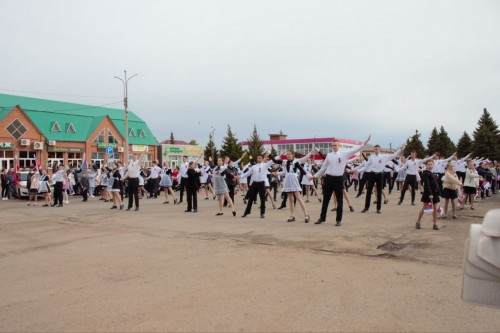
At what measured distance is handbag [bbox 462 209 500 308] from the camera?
212 centimetres

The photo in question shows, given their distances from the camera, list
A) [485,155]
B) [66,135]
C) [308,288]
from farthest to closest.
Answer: [485,155], [66,135], [308,288]

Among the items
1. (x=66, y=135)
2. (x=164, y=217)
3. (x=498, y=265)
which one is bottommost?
(x=164, y=217)

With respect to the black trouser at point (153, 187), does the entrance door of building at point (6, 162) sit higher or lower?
higher

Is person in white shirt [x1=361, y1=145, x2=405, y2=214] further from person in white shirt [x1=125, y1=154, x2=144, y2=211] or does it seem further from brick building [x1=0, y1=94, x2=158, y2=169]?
brick building [x1=0, y1=94, x2=158, y2=169]

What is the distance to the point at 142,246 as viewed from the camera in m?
8.26

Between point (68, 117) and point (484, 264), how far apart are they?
187ft

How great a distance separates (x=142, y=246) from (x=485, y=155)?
64.1m

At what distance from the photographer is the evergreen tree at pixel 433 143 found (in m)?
77.2

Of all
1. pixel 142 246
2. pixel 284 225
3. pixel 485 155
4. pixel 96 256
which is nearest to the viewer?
pixel 96 256

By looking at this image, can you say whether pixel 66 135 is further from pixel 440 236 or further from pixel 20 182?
pixel 440 236

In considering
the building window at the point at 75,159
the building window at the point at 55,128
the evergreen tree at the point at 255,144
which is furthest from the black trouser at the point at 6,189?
the evergreen tree at the point at 255,144

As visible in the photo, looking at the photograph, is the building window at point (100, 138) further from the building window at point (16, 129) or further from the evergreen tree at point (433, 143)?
the evergreen tree at point (433, 143)

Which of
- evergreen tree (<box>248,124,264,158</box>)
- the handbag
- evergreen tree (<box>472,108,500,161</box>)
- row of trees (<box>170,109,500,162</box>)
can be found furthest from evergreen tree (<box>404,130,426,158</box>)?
the handbag

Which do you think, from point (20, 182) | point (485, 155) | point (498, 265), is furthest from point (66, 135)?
point (485, 155)
